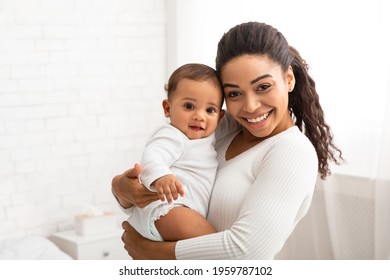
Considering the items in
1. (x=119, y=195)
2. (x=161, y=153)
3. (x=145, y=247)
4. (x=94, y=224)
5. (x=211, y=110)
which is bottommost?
(x=94, y=224)

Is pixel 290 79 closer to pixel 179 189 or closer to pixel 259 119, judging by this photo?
pixel 259 119

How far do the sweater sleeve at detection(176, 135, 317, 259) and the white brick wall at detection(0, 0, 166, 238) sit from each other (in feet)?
7.96

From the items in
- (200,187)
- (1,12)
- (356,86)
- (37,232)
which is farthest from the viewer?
(37,232)

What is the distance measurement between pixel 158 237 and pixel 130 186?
0.50 feet

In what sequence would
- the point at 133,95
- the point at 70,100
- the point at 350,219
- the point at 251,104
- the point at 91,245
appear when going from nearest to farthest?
1. the point at 251,104
2. the point at 350,219
3. the point at 91,245
4. the point at 70,100
5. the point at 133,95

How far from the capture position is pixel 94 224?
3.90m

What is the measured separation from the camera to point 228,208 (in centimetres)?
168

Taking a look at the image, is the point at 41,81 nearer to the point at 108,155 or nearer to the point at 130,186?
the point at 108,155

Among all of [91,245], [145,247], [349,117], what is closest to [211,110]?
[145,247]

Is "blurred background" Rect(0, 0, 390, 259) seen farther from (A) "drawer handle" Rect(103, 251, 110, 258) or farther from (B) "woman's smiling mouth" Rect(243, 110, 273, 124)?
(B) "woman's smiling mouth" Rect(243, 110, 273, 124)

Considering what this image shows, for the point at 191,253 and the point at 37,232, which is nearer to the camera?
the point at 191,253

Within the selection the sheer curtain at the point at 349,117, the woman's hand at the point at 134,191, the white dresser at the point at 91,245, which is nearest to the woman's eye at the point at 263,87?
the woman's hand at the point at 134,191

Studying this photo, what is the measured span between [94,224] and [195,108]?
2.32 metres
